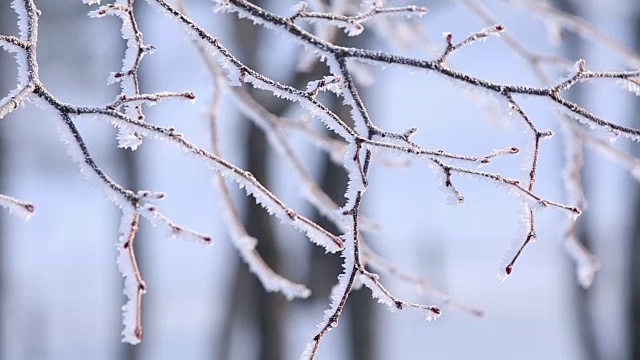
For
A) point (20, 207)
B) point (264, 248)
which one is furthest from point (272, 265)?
point (20, 207)

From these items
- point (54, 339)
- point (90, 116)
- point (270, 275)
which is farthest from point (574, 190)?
point (54, 339)

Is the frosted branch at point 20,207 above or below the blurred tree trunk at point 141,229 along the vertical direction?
below

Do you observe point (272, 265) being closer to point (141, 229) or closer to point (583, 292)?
point (141, 229)

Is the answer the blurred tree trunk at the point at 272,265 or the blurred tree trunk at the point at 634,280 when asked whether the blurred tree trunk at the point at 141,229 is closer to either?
the blurred tree trunk at the point at 272,265

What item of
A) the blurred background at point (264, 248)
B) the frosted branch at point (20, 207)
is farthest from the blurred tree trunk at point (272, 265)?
the frosted branch at point (20, 207)

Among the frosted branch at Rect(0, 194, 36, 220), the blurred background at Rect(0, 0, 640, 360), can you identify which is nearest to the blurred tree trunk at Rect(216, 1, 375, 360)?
the blurred background at Rect(0, 0, 640, 360)

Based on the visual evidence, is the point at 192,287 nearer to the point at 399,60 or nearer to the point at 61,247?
the point at 61,247
